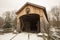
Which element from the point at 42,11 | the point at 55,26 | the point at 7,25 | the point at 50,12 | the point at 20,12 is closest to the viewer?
the point at 42,11

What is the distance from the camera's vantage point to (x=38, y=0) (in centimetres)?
1088

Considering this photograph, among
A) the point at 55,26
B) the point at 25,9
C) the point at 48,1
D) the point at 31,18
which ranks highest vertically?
the point at 48,1

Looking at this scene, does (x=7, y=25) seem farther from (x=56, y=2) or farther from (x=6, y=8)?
(x=56, y=2)

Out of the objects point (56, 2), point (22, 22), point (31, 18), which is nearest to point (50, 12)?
point (56, 2)

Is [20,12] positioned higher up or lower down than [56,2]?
lower down

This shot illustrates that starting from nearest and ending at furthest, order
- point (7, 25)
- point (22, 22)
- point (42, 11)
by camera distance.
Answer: point (42, 11) → point (22, 22) → point (7, 25)

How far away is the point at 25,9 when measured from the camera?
8438 millimetres

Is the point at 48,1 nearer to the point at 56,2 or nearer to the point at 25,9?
the point at 56,2

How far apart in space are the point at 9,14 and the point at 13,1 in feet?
9.23

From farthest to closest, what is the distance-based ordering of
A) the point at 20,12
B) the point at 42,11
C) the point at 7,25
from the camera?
the point at 7,25 < the point at 20,12 < the point at 42,11

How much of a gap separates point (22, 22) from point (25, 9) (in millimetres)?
1223

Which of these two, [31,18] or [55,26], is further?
[55,26]

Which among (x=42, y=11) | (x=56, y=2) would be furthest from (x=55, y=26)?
(x=42, y=11)

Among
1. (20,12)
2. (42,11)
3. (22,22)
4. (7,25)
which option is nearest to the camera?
(42,11)
